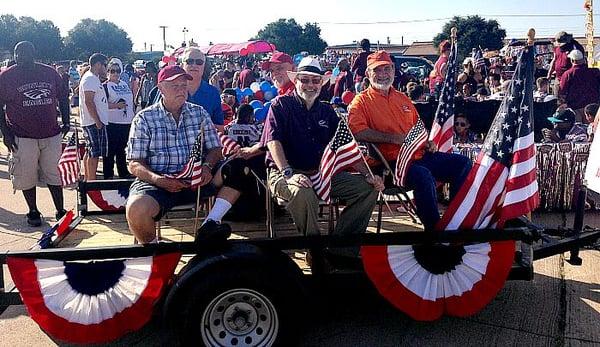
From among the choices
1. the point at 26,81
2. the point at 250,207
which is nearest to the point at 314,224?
the point at 250,207

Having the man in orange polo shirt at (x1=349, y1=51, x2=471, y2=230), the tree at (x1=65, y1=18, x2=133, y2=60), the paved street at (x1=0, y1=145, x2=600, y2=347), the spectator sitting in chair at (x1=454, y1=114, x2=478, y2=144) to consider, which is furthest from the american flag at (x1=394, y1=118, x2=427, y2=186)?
the tree at (x1=65, y1=18, x2=133, y2=60)

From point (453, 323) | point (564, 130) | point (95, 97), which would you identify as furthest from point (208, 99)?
point (564, 130)

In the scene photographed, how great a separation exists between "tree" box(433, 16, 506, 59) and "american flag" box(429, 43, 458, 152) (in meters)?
46.3

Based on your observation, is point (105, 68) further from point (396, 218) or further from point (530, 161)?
point (530, 161)

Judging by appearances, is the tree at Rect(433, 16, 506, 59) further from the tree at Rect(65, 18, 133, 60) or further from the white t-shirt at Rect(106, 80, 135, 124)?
the white t-shirt at Rect(106, 80, 135, 124)

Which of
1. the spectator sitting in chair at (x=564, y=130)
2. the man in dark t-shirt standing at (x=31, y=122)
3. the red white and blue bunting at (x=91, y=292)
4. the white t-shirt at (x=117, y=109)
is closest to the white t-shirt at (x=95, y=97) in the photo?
the white t-shirt at (x=117, y=109)

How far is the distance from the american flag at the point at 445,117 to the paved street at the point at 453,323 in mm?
1301

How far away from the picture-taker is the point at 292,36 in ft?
244

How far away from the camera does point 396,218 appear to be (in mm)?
5273

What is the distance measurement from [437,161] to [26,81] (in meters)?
4.38

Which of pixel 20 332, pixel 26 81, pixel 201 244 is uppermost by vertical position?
pixel 26 81

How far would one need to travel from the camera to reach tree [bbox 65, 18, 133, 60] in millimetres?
73375

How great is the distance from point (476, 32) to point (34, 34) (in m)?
45.6

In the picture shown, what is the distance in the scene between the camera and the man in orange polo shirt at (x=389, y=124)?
4820 mm
